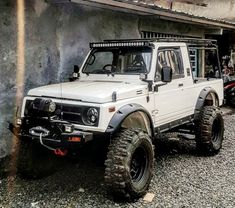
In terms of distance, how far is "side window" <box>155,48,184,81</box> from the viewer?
622cm

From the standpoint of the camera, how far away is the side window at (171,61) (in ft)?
20.4

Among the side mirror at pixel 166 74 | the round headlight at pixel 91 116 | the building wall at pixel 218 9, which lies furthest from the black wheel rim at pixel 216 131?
the building wall at pixel 218 9

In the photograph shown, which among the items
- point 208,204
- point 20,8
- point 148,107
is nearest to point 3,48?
point 20,8

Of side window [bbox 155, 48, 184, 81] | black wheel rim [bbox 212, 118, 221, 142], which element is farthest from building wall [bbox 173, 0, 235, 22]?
side window [bbox 155, 48, 184, 81]

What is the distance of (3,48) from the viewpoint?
6.46 m

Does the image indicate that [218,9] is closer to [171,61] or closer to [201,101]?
[201,101]

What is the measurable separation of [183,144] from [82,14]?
348 cm

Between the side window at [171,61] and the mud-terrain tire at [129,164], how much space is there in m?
1.28

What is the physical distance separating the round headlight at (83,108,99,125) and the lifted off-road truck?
1 centimetres

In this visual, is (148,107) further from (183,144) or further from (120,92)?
(183,144)

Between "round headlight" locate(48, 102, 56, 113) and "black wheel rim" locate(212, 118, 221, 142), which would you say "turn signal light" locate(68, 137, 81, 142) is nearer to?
"round headlight" locate(48, 102, 56, 113)

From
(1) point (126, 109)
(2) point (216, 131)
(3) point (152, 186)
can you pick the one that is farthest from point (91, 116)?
(2) point (216, 131)

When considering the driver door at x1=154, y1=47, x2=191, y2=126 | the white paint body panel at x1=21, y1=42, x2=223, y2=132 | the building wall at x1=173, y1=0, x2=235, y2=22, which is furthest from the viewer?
the building wall at x1=173, y1=0, x2=235, y2=22

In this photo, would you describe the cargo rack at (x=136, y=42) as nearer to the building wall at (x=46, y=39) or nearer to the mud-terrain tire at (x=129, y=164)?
the building wall at (x=46, y=39)
